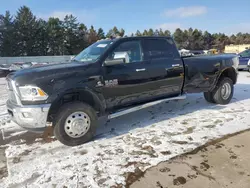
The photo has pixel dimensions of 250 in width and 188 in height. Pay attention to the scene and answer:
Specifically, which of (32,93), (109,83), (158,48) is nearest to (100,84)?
(109,83)

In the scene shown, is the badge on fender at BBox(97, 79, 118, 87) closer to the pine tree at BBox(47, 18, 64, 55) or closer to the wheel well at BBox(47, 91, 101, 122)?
the wheel well at BBox(47, 91, 101, 122)

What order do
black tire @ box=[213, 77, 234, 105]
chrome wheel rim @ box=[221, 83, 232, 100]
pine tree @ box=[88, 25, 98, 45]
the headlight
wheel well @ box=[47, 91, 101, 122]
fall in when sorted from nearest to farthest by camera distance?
the headlight, wheel well @ box=[47, 91, 101, 122], black tire @ box=[213, 77, 234, 105], chrome wheel rim @ box=[221, 83, 232, 100], pine tree @ box=[88, 25, 98, 45]

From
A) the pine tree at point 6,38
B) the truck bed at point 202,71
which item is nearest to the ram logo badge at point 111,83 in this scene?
the truck bed at point 202,71

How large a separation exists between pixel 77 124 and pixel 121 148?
0.84 metres

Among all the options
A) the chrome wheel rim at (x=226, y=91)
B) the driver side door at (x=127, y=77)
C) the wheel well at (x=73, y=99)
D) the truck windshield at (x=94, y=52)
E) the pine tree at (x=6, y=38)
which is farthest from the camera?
the pine tree at (x=6, y=38)

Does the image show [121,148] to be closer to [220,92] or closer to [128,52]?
[128,52]

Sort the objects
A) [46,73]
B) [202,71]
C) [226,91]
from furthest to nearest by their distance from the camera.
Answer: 1. [226,91]
2. [202,71]
3. [46,73]

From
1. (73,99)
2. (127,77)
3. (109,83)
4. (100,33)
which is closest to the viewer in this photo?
(73,99)

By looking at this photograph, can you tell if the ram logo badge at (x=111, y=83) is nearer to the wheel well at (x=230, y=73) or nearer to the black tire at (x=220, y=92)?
the black tire at (x=220, y=92)

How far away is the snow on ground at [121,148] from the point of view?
298 centimetres

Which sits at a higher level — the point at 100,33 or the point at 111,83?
the point at 100,33

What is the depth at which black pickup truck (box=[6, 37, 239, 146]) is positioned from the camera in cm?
354

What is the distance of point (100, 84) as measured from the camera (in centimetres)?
400

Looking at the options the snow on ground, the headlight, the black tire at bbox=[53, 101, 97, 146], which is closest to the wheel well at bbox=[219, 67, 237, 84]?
the snow on ground
